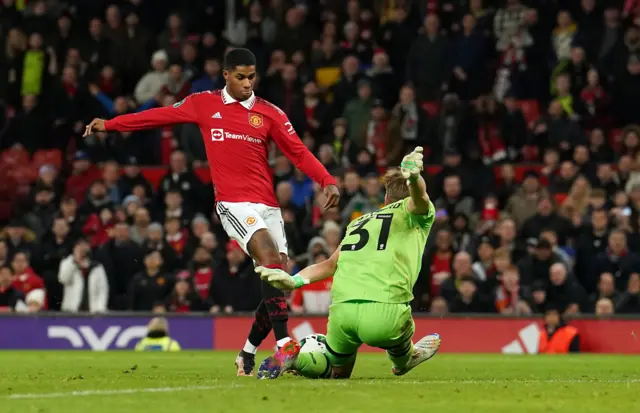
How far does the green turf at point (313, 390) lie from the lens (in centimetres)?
820

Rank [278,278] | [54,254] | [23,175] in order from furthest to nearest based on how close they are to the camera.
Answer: [23,175]
[54,254]
[278,278]

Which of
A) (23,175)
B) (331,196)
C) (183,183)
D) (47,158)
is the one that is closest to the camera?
(331,196)

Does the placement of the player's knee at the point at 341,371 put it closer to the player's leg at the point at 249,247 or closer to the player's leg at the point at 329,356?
the player's leg at the point at 329,356

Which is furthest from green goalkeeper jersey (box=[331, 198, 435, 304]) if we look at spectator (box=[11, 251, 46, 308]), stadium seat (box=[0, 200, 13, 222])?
stadium seat (box=[0, 200, 13, 222])

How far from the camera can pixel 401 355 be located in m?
10.6

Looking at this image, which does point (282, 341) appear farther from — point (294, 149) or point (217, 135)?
point (217, 135)

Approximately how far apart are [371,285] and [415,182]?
0.90 meters

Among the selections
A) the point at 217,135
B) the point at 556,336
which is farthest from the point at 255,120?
the point at 556,336

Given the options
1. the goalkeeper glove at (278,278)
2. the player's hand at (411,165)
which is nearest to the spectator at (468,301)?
the goalkeeper glove at (278,278)

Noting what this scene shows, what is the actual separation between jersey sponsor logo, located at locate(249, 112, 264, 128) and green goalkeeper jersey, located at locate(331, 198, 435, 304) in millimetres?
1543

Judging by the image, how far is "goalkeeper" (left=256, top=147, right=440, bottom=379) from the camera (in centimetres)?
1005

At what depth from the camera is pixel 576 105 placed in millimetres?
22469

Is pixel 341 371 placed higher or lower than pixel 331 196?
lower

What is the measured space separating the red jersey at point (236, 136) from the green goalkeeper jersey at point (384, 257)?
1128mm
